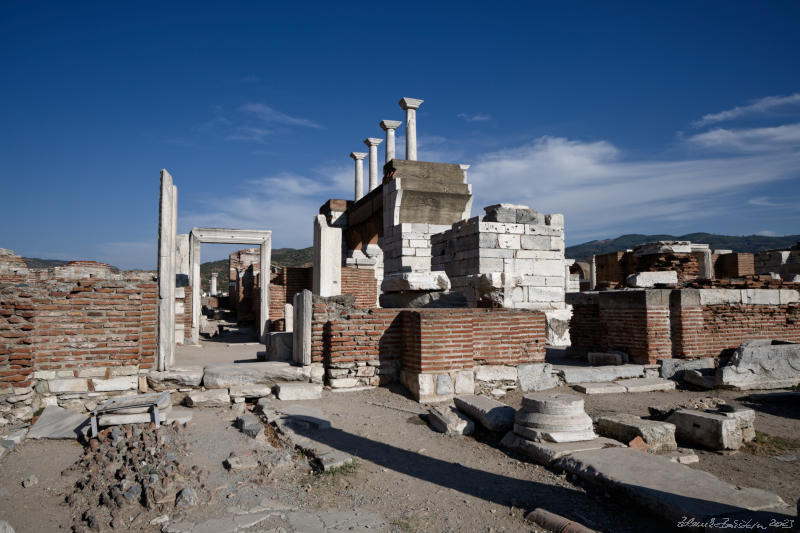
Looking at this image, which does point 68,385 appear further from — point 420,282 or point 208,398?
point 420,282

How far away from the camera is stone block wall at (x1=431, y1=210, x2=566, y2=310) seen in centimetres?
895

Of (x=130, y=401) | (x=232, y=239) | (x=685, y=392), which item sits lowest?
(x=685, y=392)

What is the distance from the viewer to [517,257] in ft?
30.2

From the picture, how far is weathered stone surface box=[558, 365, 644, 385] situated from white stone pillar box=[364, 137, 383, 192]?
12.9m

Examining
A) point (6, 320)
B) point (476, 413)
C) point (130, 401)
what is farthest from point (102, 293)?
point (476, 413)

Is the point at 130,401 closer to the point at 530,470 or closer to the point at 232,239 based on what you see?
the point at 530,470

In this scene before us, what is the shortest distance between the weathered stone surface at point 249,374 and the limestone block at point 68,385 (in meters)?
1.30

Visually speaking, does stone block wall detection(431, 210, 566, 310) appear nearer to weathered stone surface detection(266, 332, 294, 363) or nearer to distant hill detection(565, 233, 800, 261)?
weathered stone surface detection(266, 332, 294, 363)

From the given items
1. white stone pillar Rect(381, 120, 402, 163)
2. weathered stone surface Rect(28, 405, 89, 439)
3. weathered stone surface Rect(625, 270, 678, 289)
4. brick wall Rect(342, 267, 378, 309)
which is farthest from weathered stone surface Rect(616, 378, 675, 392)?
white stone pillar Rect(381, 120, 402, 163)

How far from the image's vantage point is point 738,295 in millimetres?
8766

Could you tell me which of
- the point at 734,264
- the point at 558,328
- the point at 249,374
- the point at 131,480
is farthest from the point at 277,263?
the point at 131,480

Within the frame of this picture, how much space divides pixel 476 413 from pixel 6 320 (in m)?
5.28

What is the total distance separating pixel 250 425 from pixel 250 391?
116 cm

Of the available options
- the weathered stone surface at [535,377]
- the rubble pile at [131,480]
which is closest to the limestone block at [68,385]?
the rubble pile at [131,480]
